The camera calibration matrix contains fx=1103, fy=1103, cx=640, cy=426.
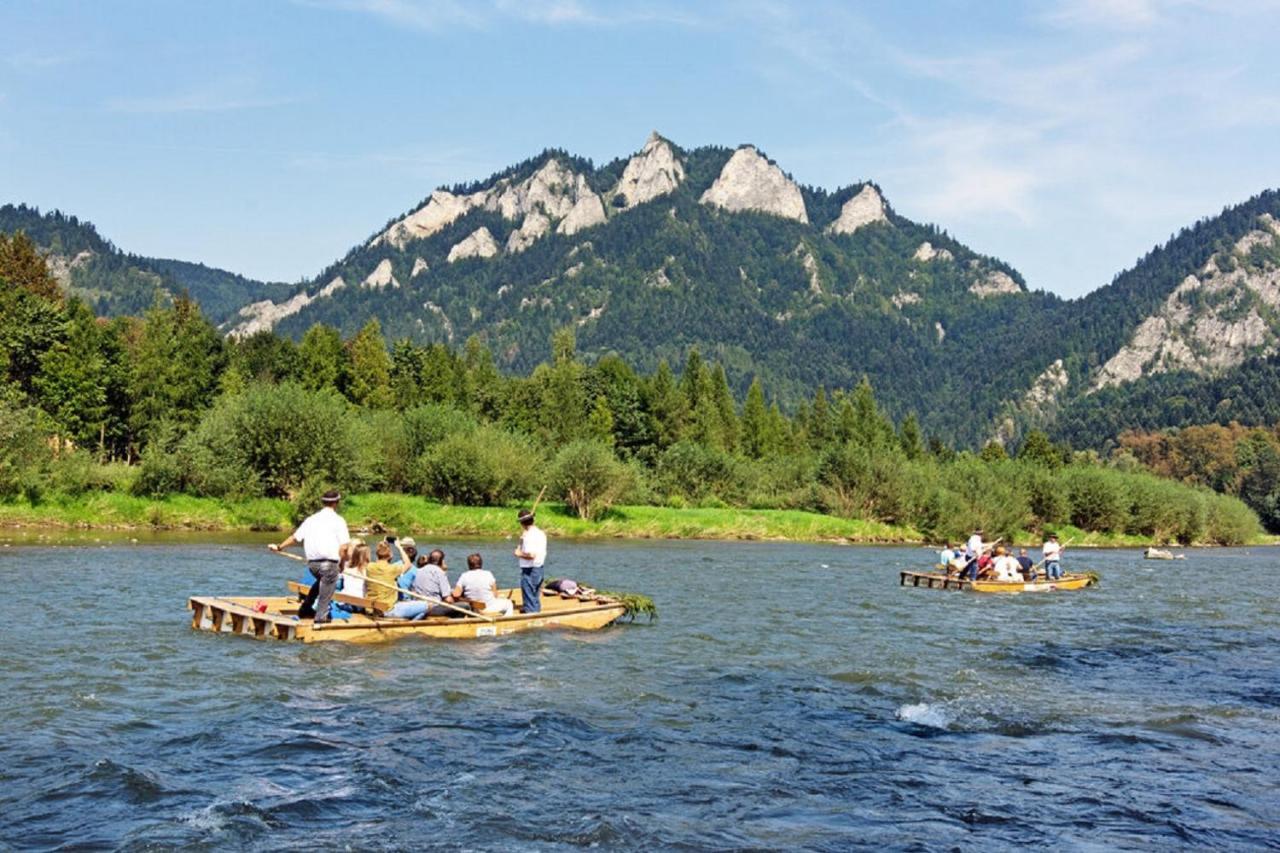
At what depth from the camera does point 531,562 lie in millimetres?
29438

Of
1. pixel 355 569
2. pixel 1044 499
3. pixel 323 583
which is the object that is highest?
pixel 1044 499

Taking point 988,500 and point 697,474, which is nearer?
point 988,500

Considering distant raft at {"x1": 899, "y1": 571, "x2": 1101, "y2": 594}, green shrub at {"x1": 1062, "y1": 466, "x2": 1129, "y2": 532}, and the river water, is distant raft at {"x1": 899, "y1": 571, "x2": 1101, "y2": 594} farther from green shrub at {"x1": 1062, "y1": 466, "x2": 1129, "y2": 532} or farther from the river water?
green shrub at {"x1": 1062, "y1": 466, "x2": 1129, "y2": 532}

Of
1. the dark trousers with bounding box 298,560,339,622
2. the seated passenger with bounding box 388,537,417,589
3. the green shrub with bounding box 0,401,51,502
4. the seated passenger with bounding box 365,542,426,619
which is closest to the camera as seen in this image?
the dark trousers with bounding box 298,560,339,622

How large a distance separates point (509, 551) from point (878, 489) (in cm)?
5235

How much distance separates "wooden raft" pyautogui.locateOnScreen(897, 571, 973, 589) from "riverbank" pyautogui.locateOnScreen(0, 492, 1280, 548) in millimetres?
35686

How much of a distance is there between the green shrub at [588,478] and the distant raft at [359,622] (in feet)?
184

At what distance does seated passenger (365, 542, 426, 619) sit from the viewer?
26.8m

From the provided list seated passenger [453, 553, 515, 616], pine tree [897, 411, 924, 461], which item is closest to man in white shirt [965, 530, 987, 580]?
seated passenger [453, 553, 515, 616]

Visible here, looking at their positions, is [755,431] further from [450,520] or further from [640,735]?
[640,735]

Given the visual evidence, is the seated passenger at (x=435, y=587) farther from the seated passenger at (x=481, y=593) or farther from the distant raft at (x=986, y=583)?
the distant raft at (x=986, y=583)

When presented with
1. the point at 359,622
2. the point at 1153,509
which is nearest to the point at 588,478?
the point at 359,622

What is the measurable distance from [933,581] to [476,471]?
43.0 m

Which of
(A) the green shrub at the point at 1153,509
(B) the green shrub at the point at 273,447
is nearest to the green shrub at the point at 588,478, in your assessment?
(B) the green shrub at the point at 273,447
